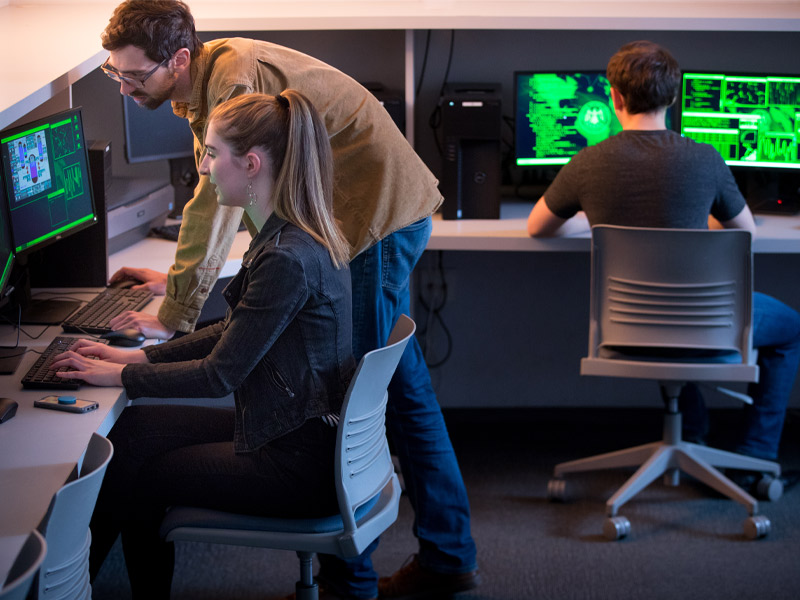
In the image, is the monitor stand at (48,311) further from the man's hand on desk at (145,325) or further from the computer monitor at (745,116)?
the computer monitor at (745,116)

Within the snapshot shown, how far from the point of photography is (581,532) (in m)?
2.80

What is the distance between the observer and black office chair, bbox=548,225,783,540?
2.56 metres

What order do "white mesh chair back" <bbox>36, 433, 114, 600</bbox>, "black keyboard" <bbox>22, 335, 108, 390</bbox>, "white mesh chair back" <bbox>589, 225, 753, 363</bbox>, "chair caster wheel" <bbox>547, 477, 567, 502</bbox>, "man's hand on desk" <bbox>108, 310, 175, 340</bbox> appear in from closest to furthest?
"white mesh chair back" <bbox>36, 433, 114, 600</bbox>
"black keyboard" <bbox>22, 335, 108, 390</bbox>
"man's hand on desk" <bbox>108, 310, 175, 340</bbox>
"white mesh chair back" <bbox>589, 225, 753, 363</bbox>
"chair caster wheel" <bbox>547, 477, 567, 502</bbox>

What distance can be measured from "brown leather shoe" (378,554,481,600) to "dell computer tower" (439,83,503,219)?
113 cm

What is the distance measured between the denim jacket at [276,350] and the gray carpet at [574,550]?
87 centimetres

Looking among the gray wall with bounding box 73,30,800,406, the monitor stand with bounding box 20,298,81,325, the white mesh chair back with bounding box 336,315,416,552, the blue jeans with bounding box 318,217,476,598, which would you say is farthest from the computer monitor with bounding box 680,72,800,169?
the monitor stand with bounding box 20,298,81,325

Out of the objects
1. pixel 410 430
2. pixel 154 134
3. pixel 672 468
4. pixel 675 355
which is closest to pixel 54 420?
pixel 410 430

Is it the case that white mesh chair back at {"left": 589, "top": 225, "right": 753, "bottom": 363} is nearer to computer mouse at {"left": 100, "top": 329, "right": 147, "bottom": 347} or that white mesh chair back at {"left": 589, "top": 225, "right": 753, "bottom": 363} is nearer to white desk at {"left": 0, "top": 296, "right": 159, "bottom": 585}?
computer mouse at {"left": 100, "top": 329, "right": 147, "bottom": 347}

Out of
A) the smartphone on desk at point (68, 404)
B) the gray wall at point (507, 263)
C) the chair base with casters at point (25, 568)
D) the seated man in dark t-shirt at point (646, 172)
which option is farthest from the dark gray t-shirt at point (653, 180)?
the chair base with casters at point (25, 568)

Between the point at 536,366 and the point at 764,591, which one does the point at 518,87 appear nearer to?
the point at 536,366

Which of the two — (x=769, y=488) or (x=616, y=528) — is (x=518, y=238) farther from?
(x=769, y=488)

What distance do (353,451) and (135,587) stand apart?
0.59 m

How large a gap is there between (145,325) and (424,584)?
93cm

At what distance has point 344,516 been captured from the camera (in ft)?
5.77
